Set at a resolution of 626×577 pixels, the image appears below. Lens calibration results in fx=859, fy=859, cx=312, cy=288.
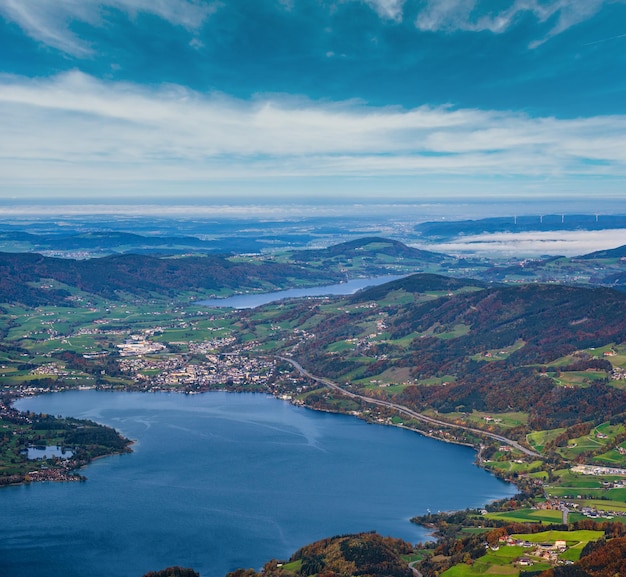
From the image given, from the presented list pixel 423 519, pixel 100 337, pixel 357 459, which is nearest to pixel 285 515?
pixel 423 519

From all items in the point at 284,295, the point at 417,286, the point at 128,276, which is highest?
the point at 417,286

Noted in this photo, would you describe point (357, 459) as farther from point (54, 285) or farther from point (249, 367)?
point (54, 285)

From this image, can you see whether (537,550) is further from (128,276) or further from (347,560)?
(128,276)

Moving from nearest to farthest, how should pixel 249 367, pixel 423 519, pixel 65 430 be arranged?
A: 1. pixel 423 519
2. pixel 65 430
3. pixel 249 367

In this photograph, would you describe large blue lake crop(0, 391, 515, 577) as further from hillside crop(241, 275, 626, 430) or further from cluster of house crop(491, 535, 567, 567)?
hillside crop(241, 275, 626, 430)

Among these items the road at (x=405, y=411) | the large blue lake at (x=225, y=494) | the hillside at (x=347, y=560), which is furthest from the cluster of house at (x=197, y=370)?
the hillside at (x=347, y=560)

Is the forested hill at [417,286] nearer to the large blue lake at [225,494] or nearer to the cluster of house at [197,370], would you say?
the cluster of house at [197,370]

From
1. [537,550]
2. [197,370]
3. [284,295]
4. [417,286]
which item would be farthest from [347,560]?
[284,295]
